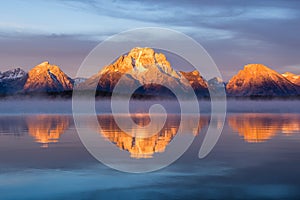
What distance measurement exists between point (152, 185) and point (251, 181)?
4469 mm

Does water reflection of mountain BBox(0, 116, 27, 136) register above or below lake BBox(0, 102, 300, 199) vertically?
above

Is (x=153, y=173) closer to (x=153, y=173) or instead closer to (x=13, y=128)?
(x=153, y=173)

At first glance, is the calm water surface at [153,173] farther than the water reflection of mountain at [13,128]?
No

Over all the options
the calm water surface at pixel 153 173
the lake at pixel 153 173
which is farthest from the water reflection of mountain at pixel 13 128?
the calm water surface at pixel 153 173

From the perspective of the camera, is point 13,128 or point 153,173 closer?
point 153,173

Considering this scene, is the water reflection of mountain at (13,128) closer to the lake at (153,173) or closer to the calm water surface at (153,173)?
the lake at (153,173)

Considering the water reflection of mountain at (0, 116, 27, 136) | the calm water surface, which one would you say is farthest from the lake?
the water reflection of mountain at (0, 116, 27, 136)

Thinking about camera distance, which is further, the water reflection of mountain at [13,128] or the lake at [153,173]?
the water reflection of mountain at [13,128]

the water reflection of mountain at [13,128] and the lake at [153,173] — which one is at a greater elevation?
the water reflection of mountain at [13,128]

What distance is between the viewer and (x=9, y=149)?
109 ft

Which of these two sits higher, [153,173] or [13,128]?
[13,128]

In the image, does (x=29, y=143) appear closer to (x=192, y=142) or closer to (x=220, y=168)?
(x=192, y=142)

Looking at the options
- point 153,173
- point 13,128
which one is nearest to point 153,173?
point 153,173

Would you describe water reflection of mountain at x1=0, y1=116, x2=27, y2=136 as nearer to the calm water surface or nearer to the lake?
the lake
